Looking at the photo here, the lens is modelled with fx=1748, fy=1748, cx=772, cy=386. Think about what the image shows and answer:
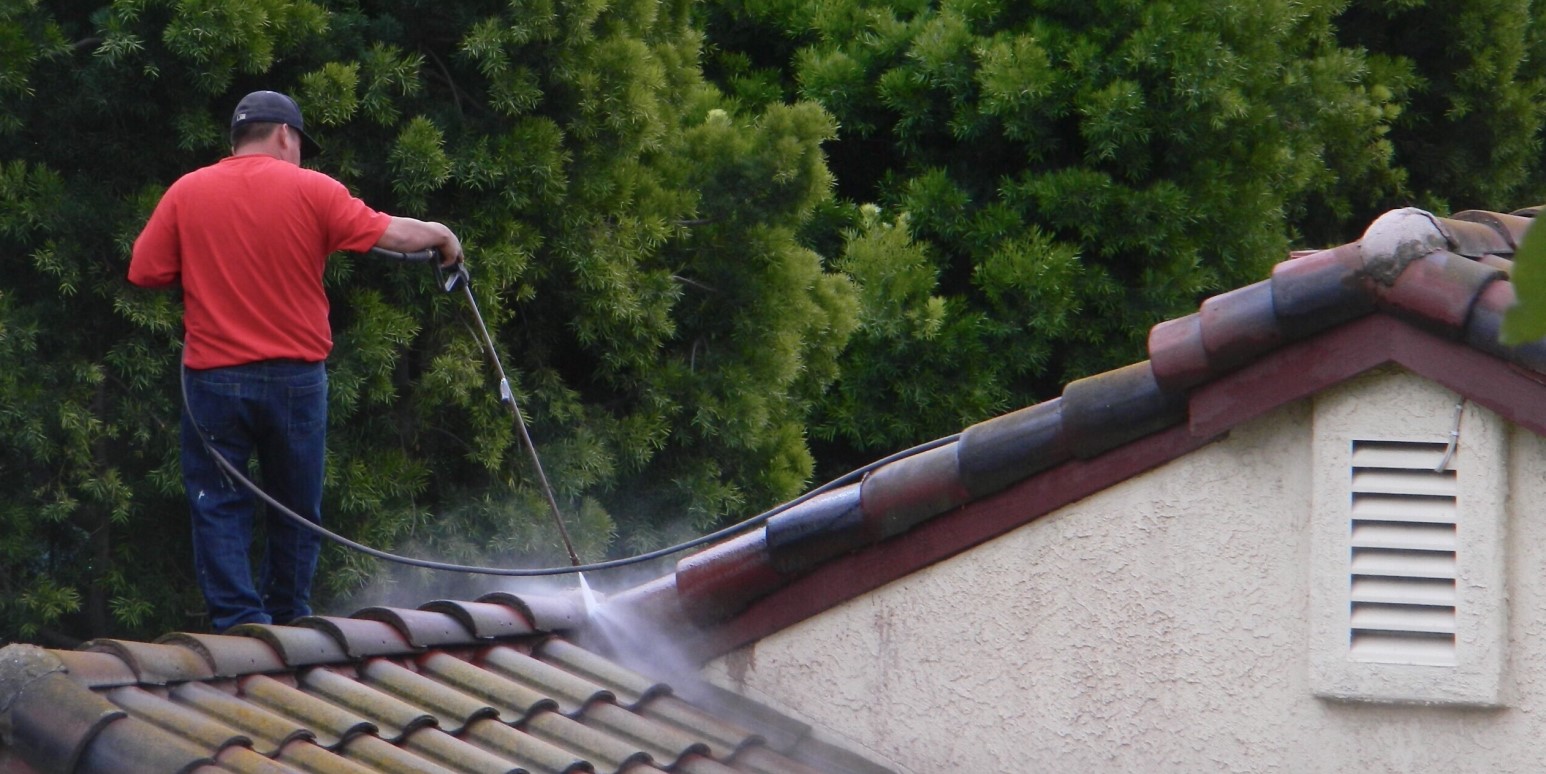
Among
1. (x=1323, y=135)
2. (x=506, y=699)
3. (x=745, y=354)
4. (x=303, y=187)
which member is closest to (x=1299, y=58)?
(x=1323, y=135)

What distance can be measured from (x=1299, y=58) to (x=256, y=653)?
961 cm

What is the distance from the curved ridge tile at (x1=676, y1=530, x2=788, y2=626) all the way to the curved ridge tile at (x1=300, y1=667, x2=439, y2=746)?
2.27 feet

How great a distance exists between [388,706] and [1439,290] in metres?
2.25

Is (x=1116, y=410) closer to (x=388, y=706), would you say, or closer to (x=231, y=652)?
(x=388, y=706)

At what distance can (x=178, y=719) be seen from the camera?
3.25 m

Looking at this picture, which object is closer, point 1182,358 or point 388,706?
point 1182,358

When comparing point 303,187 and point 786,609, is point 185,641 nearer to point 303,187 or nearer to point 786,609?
point 786,609

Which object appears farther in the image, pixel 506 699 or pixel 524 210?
pixel 524 210

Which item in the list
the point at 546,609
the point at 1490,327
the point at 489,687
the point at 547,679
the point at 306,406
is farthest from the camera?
the point at 306,406

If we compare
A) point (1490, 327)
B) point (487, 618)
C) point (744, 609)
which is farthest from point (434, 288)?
point (1490, 327)

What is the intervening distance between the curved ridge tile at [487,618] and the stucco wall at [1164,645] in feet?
2.74

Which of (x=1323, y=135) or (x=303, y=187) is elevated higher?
(x=1323, y=135)

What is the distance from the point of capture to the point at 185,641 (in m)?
3.63

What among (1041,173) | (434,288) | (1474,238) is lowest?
(1474,238)
